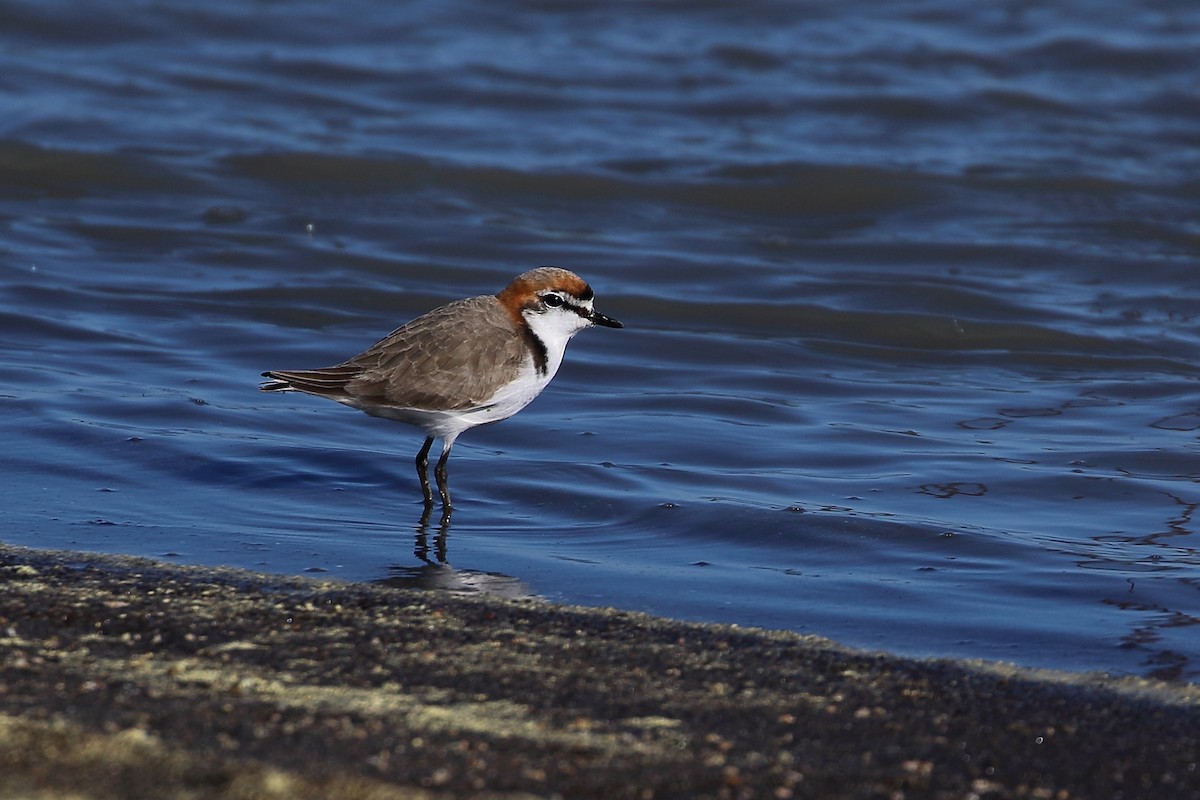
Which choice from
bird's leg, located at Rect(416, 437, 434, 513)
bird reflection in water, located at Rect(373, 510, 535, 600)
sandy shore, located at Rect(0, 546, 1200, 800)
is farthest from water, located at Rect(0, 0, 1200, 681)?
sandy shore, located at Rect(0, 546, 1200, 800)

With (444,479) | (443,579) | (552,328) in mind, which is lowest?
(443,579)

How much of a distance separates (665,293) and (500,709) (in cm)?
896

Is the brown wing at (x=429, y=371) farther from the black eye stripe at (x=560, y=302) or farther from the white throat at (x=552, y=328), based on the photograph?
the black eye stripe at (x=560, y=302)

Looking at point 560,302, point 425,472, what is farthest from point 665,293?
point 425,472

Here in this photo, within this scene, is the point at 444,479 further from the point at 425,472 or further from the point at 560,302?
the point at 560,302

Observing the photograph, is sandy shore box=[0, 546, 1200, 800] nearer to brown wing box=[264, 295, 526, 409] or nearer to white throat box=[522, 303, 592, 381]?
A: brown wing box=[264, 295, 526, 409]

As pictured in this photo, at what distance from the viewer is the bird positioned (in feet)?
26.1

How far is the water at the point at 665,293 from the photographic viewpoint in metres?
7.14

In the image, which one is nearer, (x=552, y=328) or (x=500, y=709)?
(x=500, y=709)

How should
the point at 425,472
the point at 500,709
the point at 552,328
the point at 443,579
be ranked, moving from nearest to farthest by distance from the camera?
the point at 500,709, the point at 443,579, the point at 425,472, the point at 552,328

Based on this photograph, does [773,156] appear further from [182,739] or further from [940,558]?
[182,739]

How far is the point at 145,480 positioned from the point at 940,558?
409 cm

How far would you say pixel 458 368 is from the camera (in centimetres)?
800

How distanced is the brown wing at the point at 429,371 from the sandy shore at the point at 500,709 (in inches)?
81.3
